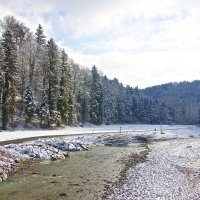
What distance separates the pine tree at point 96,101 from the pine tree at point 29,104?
33.8 m

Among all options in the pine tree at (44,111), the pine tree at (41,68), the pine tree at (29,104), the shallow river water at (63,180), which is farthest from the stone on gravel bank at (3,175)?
the pine tree at (41,68)

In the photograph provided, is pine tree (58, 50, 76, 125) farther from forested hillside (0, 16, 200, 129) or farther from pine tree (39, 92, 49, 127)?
pine tree (39, 92, 49, 127)

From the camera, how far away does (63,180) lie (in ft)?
72.6

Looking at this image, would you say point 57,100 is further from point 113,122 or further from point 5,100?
point 113,122

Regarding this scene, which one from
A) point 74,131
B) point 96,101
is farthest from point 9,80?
point 96,101

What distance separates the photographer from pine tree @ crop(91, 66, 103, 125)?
96.0 meters

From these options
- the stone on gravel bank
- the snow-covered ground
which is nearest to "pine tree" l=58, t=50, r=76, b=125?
the snow-covered ground

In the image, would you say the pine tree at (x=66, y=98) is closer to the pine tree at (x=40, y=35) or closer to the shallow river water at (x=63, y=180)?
the pine tree at (x=40, y=35)

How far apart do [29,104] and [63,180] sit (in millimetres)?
42329

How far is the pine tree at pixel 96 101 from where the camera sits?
96000 millimetres

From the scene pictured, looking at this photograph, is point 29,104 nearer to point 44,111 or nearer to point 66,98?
point 44,111

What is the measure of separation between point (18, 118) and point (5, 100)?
9.24 m

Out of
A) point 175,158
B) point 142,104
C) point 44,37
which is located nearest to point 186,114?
point 142,104

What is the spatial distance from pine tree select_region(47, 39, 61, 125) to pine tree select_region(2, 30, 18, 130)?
38.0 feet
